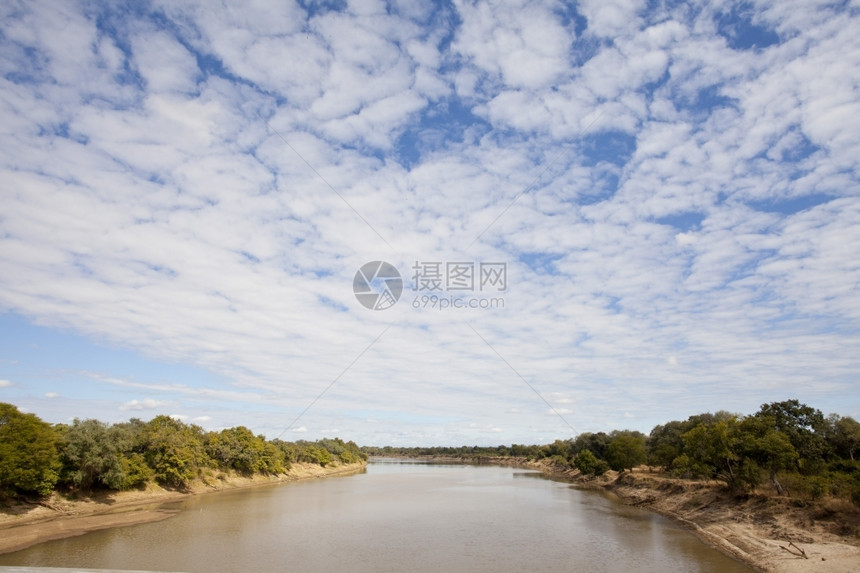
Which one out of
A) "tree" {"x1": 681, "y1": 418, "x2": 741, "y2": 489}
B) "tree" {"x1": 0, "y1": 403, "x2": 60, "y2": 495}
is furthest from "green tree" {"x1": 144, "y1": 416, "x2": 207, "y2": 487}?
"tree" {"x1": 681, "y1": 418, "x2": 741, "y2": 489}

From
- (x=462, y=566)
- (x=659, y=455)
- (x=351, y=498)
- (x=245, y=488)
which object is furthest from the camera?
(x=659, y=455)

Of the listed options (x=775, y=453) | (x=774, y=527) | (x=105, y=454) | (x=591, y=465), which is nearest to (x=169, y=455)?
(x=105, y=454)

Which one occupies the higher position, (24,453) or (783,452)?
(783,452)

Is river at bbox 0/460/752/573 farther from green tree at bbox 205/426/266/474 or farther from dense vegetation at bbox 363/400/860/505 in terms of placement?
green tree at bbox 205/426/266/474

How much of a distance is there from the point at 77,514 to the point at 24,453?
35.0 feet

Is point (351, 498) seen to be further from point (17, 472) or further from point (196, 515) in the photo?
point (17, 472)

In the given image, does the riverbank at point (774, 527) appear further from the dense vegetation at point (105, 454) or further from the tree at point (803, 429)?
the dense vegetation at point (105, 454)

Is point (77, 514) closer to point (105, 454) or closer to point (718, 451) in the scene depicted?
point (105, 454)

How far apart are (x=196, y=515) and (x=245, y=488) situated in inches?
1576

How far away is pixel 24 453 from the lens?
4219 cm

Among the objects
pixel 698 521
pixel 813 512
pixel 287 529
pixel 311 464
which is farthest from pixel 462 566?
pixel 311 464

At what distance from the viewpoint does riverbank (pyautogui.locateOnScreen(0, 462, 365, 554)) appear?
38000 millimetres

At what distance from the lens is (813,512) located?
3703 centimetres

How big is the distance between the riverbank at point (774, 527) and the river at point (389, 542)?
6.75ft
